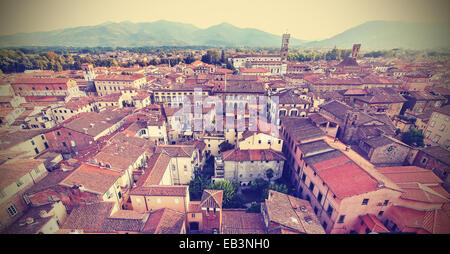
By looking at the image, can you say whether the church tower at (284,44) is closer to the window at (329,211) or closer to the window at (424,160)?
the window at (424,160)

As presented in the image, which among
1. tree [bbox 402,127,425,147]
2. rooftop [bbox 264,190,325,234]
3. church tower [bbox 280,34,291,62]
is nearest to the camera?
rooftop [bbox 264,190,325,234]

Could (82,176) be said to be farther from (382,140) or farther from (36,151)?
(382,140)

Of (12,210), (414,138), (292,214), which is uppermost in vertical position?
(414,138)

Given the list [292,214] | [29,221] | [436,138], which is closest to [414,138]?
[436,138]

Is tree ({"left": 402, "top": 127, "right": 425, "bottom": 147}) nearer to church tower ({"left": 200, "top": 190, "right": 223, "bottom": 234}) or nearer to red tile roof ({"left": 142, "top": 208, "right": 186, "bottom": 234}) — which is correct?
church tower ({"left": 200, "top": 190, "right": 223, "bottom": 234})

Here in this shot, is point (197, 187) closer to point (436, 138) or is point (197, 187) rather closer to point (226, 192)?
point (226, 192)

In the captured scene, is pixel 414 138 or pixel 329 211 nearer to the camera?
pixel 329 211

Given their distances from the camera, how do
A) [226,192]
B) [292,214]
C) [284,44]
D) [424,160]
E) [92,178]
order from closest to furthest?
[292,214], [92,178], [226,192], [424,160], [284,44]

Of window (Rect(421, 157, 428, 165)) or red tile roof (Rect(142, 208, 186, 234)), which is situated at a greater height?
window (Rect(421, 157, 428, 165))

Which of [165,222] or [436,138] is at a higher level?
[436,138]

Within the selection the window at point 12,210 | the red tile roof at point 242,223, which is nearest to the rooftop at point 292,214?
the red tile roof at point 242,223

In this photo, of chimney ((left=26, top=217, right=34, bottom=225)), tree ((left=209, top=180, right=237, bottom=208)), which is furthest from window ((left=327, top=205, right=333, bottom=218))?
chimney ((left=26, top=217, right=34, bottom=225))

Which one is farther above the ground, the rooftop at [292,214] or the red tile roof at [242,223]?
the rooftop at [292,214]
